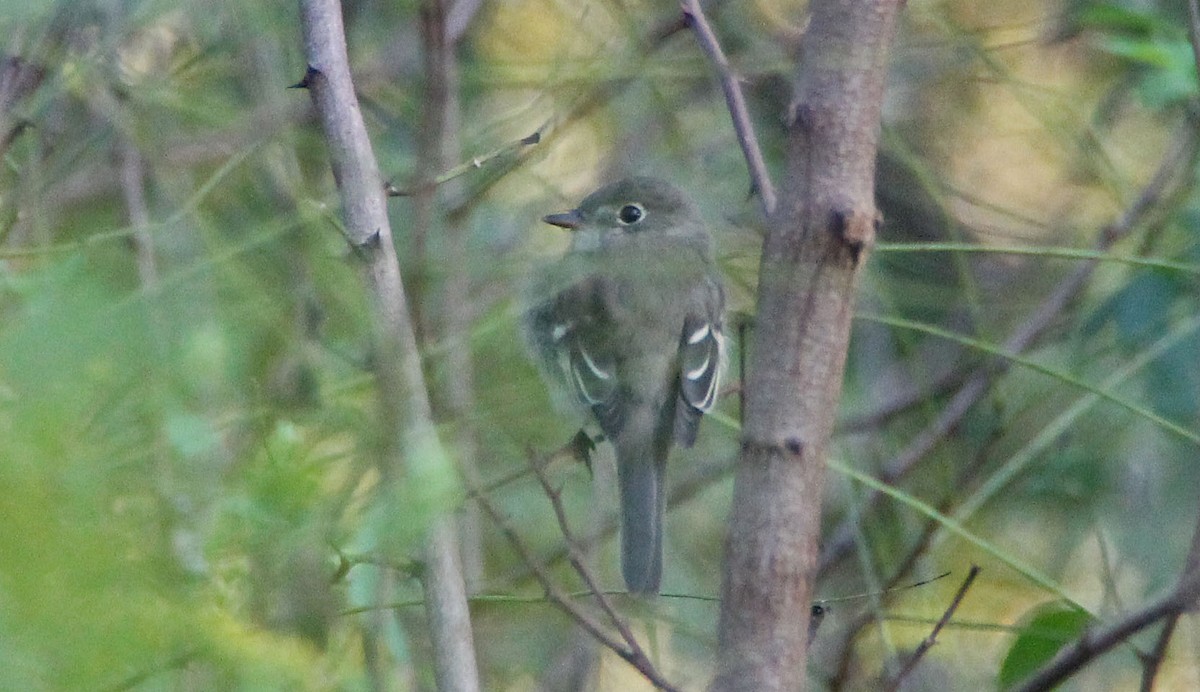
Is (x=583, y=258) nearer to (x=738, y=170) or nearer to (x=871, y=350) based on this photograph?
(x=738, y=170)

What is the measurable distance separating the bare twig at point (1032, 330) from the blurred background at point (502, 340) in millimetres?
15

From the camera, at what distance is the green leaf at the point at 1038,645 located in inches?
92.0

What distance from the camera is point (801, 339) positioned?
171 centimetres

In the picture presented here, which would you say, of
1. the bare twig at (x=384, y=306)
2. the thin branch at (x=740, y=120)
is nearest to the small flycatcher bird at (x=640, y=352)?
the thin branch at (x=740, y=120)

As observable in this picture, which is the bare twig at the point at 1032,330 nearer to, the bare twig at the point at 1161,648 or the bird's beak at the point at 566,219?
the bird's beak at the point at 566,219

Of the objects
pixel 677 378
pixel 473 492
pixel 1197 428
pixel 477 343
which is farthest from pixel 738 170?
pixel 473 492

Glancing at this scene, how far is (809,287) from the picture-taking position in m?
1.72

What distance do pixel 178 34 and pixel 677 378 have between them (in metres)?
1.51

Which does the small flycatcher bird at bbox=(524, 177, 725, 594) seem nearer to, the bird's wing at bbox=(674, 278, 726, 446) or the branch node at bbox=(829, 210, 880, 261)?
the bird's wing at bbox=(674, 278, 726, 446)

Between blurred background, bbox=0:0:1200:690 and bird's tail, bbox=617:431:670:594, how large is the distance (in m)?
0.12

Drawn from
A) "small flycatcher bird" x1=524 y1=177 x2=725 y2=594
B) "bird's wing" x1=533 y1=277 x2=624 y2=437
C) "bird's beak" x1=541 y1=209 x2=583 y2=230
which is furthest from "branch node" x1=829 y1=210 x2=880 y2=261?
"bird's beak" x1=541 y1=209 x2=583 y2=230

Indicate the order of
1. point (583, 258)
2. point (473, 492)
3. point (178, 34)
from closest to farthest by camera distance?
1. point (473, 492)
2. point (583, 258)
3. point (178, 34)

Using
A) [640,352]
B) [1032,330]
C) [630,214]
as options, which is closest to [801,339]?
[640,352]

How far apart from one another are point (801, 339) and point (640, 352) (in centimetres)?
209
